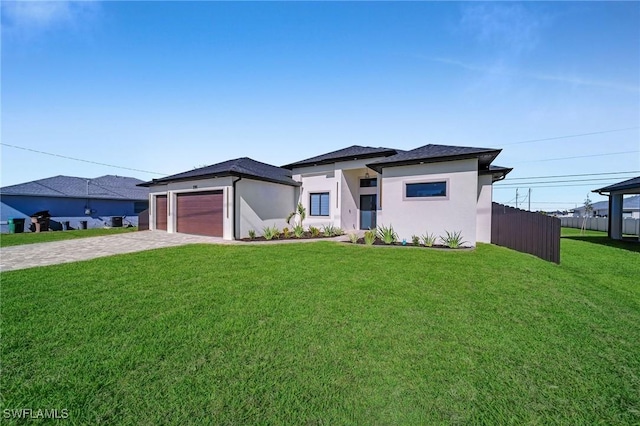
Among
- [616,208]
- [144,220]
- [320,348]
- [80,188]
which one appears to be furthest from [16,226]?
[616,208]

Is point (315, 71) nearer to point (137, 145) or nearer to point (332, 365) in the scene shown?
point (332, 365)

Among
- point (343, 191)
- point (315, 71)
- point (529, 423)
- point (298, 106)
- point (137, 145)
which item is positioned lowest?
point (529, 423)

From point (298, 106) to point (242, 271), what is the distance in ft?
31.2

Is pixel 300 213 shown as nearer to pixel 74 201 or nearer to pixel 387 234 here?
pixel 387 234

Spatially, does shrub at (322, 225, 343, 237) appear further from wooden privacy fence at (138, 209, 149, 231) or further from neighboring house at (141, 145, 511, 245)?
wooden privacy fence at (138, 209, 149, 231)

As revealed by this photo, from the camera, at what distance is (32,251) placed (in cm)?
909

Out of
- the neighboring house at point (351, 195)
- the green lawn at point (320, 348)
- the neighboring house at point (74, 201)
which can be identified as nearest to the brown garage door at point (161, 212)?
the neighboring house at point (351, 195)

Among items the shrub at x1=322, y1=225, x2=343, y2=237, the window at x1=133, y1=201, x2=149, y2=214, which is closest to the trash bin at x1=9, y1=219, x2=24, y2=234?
the window at x1=133, y1=201, x2=149, y2=214

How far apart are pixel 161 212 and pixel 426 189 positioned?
16.5 metres

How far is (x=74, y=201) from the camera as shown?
2061 cm

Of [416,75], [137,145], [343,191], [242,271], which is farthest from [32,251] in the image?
[416,75]

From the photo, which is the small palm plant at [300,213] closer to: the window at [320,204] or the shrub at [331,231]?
the window at [320,204]

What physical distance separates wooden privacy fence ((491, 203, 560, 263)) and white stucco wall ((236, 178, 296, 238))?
10997mm

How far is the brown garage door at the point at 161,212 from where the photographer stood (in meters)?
16.7
